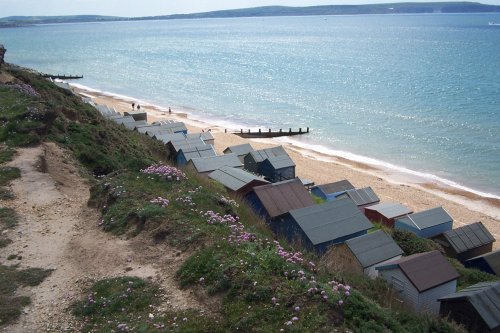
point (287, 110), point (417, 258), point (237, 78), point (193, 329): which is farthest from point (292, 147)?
point (237, 78)

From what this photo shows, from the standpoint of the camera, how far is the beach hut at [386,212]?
27.7 metres

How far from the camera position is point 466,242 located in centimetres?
2519

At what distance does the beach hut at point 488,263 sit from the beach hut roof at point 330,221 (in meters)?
6.31

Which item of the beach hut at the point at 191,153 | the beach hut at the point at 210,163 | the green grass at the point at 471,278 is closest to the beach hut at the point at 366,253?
the green grass at the point at 471,278

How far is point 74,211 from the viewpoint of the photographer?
1656 centimetres

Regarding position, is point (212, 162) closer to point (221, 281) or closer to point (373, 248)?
point (373, 248)

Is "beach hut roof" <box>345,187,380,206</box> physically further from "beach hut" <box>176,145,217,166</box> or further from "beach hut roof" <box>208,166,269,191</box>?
"beach hut" <box>176,145,217,166</box>

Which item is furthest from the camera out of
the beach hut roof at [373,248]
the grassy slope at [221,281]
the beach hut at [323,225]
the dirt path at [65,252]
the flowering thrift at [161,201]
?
the beach hut at [323,225]

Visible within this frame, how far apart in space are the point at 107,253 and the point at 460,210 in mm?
27776

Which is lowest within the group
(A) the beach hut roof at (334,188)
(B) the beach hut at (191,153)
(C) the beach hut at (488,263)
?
(C) the beach hut at (488,263)

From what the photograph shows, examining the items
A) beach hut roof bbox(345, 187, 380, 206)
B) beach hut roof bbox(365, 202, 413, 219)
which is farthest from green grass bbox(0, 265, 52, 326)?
beach hut roof bbox(345, 187, 380, 206)

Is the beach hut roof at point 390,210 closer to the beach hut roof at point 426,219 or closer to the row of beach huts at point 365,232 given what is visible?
the row of beach huts at point 365,232

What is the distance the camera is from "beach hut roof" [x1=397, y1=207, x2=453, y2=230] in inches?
1024

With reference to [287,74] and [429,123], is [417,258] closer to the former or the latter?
[429,123]
